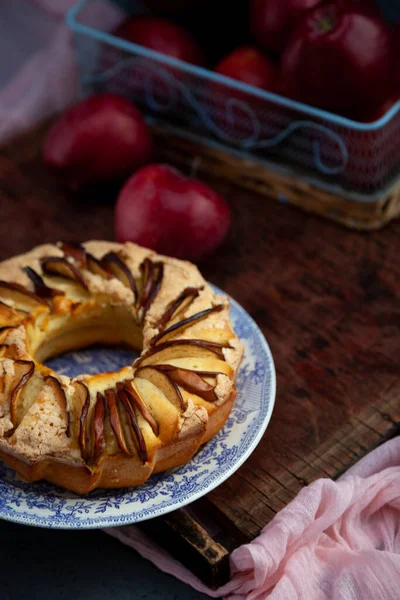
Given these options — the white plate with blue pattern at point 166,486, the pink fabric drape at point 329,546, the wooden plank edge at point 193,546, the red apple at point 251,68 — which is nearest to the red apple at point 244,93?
the red apple at point 251,68

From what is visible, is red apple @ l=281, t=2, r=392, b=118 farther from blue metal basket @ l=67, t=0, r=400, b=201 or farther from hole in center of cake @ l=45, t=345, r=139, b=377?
hole in center of cake @ l=45, t=345, r=139, b=377

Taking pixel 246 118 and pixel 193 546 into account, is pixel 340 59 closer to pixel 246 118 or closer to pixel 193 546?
pixel 246 118

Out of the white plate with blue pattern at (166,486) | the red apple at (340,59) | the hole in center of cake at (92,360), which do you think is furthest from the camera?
the red apple at (340,59)

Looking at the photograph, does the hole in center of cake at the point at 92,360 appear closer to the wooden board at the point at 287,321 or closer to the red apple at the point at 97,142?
the wooden board at the point at 287,321

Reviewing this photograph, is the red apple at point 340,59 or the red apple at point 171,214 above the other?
the red apple at point 340,59

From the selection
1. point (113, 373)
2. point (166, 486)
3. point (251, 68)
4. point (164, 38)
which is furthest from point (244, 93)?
point (166, 486)

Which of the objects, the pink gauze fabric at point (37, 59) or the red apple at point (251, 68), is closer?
the red apple at point (251, 68)
